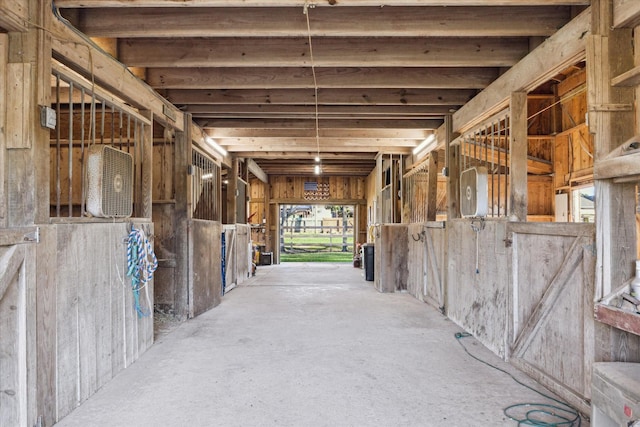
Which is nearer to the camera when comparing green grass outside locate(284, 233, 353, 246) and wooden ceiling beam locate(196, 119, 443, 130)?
wooden ceiling beam locate(196, 119, 443, 130)

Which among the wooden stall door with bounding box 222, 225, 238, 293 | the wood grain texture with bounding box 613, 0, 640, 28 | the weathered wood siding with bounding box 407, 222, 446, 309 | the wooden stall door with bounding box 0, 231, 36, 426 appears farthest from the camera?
the wooden stall door with bounding box 222, 225, 238, 293

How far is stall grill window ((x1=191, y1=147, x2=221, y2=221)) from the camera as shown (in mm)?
5484

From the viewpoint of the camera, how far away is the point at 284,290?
6.57 meters

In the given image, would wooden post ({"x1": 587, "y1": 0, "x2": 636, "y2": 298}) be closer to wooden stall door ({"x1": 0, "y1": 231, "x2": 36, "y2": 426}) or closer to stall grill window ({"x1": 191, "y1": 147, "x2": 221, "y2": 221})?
wooden stall door ({"x1": 0, "y1": 231, "x2": 36, "y2": 426})

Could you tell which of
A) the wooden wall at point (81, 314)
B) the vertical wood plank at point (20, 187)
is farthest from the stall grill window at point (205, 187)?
the vertical wood plank at point (20, 187)

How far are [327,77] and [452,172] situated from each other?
1.94 meters

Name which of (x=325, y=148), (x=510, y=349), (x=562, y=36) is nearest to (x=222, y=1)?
(x=562, y=36)

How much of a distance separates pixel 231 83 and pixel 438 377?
3.24 metres

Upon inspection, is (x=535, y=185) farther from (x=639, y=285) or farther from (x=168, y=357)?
(x=168, y=357)

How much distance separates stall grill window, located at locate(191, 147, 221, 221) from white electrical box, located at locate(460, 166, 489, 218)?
3358 millimetres

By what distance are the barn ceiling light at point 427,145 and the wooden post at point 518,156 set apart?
2.33m

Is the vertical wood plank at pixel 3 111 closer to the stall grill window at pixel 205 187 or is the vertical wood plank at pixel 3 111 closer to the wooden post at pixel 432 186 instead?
the stall grill window at pixel 205 187

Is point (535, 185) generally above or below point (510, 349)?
above

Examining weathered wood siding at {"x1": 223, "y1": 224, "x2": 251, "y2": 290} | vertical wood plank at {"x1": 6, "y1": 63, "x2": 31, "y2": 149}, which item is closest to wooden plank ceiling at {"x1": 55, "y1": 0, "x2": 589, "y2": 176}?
vertical wood plank at {"x1": 6, "y1": 63, "x2": 31, "y2": 149}
